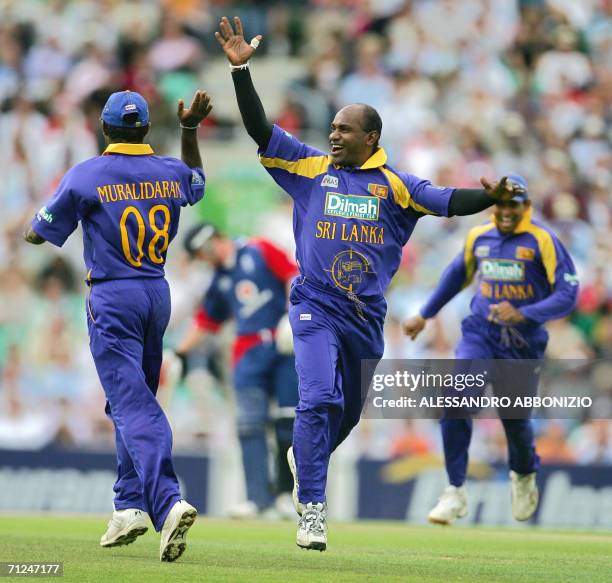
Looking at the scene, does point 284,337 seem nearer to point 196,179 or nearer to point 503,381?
point 503,381

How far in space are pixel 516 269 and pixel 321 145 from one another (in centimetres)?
854

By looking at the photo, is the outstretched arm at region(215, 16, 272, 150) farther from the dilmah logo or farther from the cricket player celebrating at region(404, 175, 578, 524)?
the cricket player celebrating at region(404, 175, 578, 524)

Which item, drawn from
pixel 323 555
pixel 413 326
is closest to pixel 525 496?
pixel 413 326

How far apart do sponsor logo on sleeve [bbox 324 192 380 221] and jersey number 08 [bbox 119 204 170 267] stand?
1008mm

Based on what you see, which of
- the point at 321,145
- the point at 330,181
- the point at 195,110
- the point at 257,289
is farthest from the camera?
the point at 321,145

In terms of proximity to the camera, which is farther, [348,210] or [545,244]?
[545,244]

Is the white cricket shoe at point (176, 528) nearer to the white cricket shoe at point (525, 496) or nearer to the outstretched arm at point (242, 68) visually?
the outstretched arm at point (242, 68)

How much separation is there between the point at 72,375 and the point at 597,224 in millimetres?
6674

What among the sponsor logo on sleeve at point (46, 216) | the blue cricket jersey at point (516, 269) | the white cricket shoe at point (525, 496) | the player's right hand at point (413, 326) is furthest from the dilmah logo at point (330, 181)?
the white cricket shoe at point (525, 496)

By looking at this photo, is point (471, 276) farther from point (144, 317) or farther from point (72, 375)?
point (72, 375)

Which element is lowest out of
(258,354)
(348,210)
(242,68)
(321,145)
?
(258,354)

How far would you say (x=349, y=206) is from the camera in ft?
29.3

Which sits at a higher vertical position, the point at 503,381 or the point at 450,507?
the point at 503,381

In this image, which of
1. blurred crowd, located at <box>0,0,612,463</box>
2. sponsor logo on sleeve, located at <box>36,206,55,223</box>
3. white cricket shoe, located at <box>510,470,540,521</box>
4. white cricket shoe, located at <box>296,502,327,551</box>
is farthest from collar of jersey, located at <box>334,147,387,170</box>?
blurred crowd, located at <box>0,0,612,463</box>
